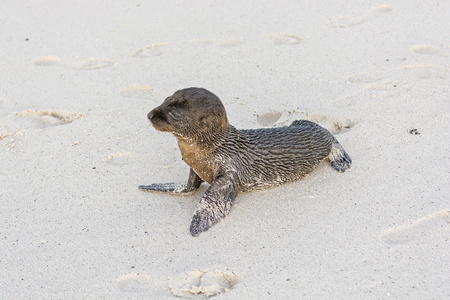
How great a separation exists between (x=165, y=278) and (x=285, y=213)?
112cm

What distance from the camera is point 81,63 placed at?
21.4 ft

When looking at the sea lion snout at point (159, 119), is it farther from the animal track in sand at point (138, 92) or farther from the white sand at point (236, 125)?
the animal track in sand at point (138, 92)

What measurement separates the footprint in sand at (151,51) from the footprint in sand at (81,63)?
13.3 inches

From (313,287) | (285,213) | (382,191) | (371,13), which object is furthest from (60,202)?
(371,13)

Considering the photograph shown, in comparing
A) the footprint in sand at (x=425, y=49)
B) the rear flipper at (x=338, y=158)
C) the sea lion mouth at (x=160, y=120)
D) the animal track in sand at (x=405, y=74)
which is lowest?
the rear flipper at (x=338, y=158)

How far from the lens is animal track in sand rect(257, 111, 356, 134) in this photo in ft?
17.5

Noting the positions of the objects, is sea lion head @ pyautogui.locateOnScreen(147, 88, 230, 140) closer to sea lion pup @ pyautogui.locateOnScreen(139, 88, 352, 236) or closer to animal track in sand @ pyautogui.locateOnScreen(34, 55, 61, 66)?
sea lion pup @ pyautogui.locateOnScreen(139, 88, 352, 236)

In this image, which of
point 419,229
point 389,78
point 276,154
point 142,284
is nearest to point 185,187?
point 276,154

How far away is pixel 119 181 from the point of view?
15.4 ft

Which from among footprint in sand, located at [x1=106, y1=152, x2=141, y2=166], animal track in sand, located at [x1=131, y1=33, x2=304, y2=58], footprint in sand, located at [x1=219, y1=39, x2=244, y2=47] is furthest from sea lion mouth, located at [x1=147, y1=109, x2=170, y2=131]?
footprint in sand, located at [x1=219, y1=39, x2=244, y2=47]

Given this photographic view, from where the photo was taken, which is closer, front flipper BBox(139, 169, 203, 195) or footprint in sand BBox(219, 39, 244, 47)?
front flipper BBox(139, 169, 203, 195)

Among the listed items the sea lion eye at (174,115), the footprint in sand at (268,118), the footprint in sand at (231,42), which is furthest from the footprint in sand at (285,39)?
the sea lion eye at (174,115)

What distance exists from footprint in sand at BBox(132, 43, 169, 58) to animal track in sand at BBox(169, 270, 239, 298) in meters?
3.71

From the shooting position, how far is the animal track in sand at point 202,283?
3.47m
